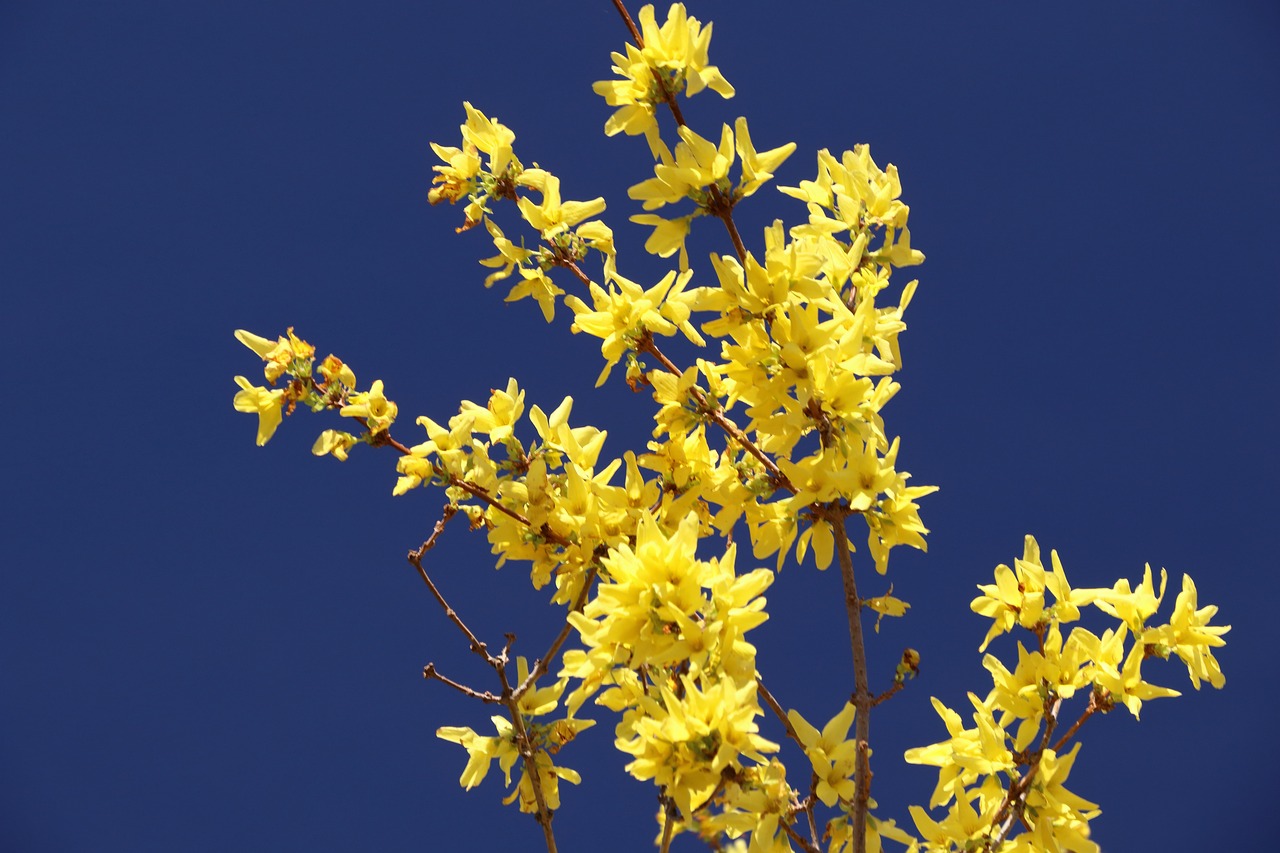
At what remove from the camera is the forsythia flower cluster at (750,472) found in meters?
1.94

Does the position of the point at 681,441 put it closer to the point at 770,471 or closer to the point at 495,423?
the point at 770,471

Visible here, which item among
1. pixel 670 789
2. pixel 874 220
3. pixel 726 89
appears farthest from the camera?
pixel 874 220

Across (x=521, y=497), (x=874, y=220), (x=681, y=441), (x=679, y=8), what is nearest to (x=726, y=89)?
(x=679, y=8)

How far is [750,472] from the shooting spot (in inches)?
85.4

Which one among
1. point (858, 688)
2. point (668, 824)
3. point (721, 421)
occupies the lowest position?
point (668, 824)

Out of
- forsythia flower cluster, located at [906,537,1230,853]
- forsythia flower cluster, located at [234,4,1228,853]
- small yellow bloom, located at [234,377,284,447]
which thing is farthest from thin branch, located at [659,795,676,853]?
small yellow bloom, located at [234,377,284,447]

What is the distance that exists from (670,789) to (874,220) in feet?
3.92

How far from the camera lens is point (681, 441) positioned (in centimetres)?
220

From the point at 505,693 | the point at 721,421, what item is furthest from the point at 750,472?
the point at 505,693

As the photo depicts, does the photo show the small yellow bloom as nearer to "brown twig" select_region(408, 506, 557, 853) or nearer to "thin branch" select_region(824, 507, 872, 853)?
"brown twig" select_region(408, 506, 557, 853)

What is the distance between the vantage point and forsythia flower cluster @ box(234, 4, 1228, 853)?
194cm

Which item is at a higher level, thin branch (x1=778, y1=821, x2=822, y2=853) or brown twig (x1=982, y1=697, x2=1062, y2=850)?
brown twig (x1=982, y1=697, x2=1062, y2=850)

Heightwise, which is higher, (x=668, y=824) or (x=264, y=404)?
(x=264, y=404)

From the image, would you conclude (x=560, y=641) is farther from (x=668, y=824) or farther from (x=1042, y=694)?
(x=1042, y=694)
